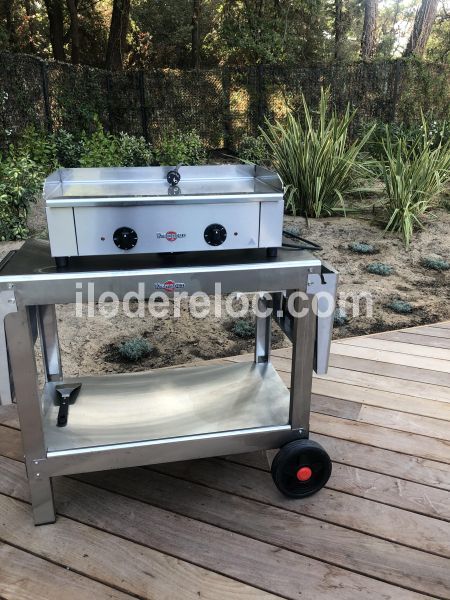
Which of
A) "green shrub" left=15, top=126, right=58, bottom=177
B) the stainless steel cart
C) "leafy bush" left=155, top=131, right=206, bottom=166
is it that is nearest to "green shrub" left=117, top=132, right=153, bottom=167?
"leafy bush" left=155, top=131, right=206, bottom=166

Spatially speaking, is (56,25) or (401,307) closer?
(401,307)

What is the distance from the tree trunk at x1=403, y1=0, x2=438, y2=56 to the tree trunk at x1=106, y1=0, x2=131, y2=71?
528cm

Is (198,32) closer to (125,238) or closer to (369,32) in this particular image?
(369,32)

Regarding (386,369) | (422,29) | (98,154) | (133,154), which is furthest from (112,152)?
(422,29)

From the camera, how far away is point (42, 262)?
1.24m

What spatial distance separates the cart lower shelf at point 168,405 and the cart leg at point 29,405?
62 mm

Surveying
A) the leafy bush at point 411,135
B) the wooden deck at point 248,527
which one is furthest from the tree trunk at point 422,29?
the wooden deck at point 248,527

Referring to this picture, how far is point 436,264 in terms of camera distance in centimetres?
366

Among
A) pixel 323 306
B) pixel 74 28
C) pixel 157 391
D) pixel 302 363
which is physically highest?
pixel 74 28

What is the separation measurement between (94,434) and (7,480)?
0.35 meters

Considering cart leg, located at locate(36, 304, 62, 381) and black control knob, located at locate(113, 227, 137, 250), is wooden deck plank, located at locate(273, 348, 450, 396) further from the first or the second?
black control knob, located at locate(113, 227, 137, 250)

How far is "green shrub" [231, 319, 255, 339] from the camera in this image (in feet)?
8.93

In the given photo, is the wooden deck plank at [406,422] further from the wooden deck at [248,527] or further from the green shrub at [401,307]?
the green shrub at [401,307]

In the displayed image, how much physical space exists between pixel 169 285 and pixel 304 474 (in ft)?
2.18
